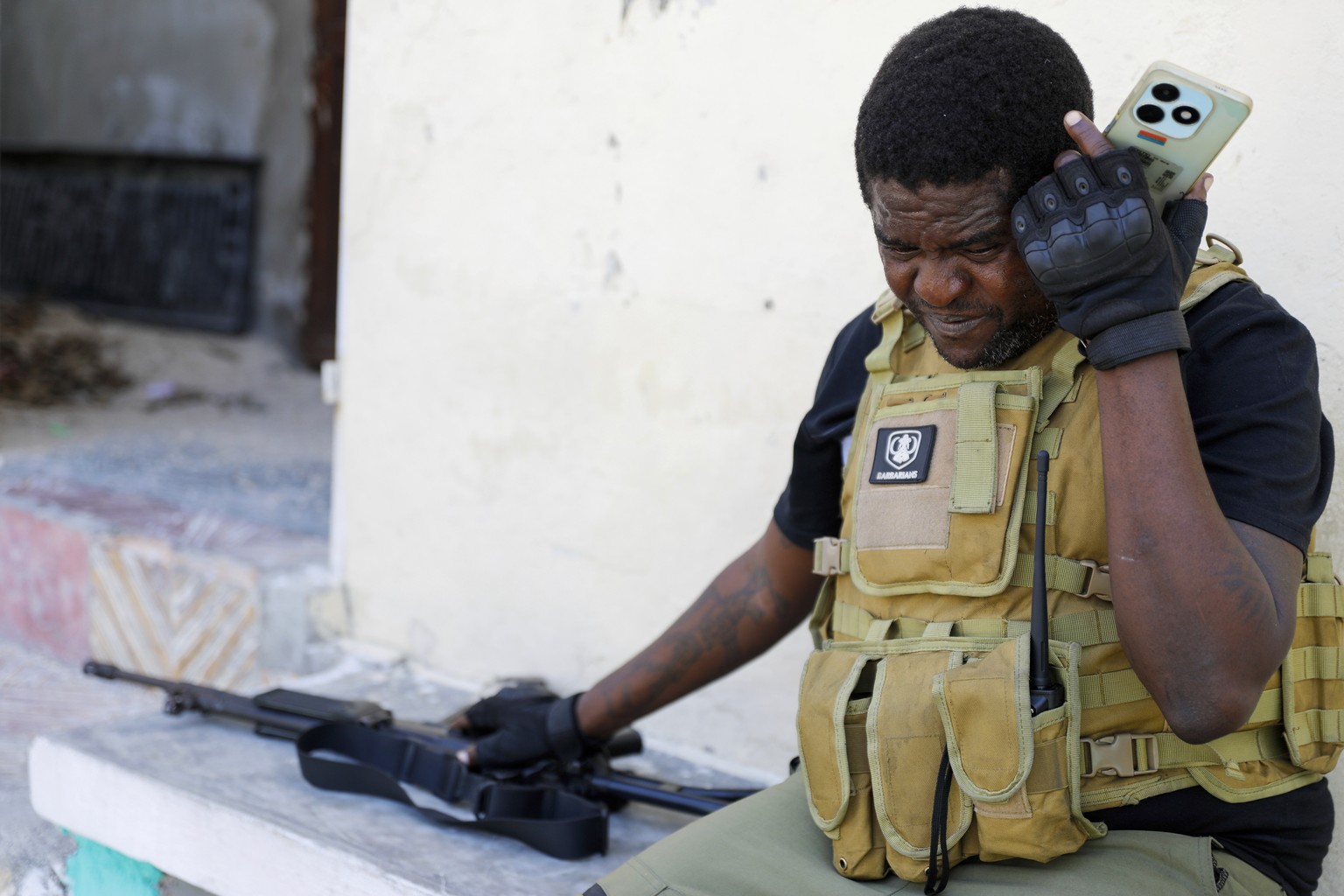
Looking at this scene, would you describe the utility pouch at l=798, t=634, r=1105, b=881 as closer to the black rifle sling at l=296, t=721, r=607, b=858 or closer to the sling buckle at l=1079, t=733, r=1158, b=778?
the sling buckle at l=1079, t=733, r=1158, b=778

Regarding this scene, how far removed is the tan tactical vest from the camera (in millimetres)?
1303

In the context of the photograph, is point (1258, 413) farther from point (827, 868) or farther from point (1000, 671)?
point (827, 868)

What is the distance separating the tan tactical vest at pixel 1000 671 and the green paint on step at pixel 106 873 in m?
1.56

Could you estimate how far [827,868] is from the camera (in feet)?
4.70

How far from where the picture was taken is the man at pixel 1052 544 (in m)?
1.24

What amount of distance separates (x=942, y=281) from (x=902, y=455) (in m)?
0.22

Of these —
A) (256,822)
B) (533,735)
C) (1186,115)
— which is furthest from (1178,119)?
(256,822)

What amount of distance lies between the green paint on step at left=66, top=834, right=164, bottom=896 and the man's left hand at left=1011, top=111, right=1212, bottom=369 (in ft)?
6.49

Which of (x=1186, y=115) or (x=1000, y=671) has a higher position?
(x=1186, y=115)

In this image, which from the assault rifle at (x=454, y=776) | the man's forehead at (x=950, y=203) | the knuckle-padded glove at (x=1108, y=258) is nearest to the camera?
the knuckle-padded glove at (x=1108, y=258)

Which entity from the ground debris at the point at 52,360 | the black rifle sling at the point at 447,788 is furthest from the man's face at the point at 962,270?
the ground debris at the point at 52,360

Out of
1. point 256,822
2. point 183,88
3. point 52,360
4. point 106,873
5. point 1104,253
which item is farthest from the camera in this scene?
point 183,88

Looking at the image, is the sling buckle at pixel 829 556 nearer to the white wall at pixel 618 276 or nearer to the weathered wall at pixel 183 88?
the white wall at pixel 618 276

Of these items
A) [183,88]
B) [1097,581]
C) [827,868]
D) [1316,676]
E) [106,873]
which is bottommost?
[106,873]
